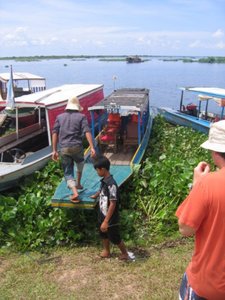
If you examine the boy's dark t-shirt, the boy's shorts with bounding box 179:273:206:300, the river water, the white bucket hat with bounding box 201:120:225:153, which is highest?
the white bucket hat with bounding box 201:120:225:153

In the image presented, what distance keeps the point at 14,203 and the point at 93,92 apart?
23.7 ft

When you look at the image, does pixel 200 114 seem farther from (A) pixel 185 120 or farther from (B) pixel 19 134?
(B) pixel 19 134

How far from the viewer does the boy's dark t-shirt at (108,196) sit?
4.88m

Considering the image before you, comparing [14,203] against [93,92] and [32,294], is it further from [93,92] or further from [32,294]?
[93,92]

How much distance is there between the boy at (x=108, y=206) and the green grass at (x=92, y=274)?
35 cm

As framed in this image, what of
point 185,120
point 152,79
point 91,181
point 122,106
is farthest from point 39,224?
point 152,79

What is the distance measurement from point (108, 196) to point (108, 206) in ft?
0.54

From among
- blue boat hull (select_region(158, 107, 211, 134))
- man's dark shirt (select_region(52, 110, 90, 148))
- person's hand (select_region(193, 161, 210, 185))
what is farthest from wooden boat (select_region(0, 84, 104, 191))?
person's hand (select_region(193, 161, 210, 185))

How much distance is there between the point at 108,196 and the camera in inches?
195

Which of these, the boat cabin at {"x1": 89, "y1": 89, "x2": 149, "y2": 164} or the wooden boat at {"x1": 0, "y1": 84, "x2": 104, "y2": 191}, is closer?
the wooden boat at {"x1": 0, "y1": 84, "x2": 104, "y2": 191}

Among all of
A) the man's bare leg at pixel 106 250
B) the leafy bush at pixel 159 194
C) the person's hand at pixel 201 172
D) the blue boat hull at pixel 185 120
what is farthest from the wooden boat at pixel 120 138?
the person's hand at pixel 201 172

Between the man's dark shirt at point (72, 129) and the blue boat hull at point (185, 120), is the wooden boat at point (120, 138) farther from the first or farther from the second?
the blue boat hull at point (185, 120)

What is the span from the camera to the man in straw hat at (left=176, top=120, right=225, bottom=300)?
2.15 metres

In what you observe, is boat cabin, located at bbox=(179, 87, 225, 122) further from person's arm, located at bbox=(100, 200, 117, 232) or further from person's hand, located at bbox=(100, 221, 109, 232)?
person's hand, located at bbox=(100, 221, 109, 232)
